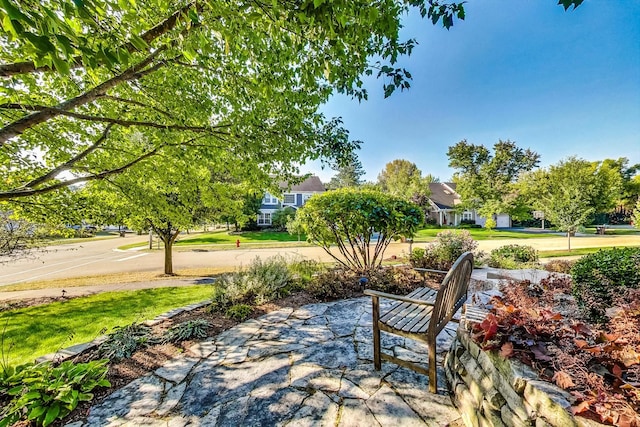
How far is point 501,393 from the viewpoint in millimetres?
1602

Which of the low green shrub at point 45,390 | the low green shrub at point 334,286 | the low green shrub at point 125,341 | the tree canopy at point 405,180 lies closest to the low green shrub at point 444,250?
the low green shrub at point 334,286

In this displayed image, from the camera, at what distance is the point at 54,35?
1.40 meters

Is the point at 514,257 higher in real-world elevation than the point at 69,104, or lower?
lower

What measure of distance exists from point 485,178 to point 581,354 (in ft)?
125

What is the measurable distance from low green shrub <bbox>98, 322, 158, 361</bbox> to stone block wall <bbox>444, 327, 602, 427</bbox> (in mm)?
3713

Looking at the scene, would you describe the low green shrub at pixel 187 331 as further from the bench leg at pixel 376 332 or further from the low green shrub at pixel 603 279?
the low green shrub at pixel 603 279

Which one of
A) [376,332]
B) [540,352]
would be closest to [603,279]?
[540,352]

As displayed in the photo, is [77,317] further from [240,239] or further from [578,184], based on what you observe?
[578,184]

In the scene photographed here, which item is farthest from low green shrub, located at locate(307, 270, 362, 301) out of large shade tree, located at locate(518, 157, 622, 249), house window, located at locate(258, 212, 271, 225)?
house window, located at locate(258, 212, 271, 225)

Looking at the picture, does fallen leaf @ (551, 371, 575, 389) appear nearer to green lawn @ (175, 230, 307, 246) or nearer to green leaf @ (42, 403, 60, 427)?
green leaf @ (42, 403, 60, 427)

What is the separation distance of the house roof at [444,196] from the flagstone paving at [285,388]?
116ft

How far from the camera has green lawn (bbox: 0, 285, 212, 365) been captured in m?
3.96

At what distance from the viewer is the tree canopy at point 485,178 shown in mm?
30192

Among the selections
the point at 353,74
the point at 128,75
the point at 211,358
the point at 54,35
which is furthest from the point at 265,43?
the point at 211,358
